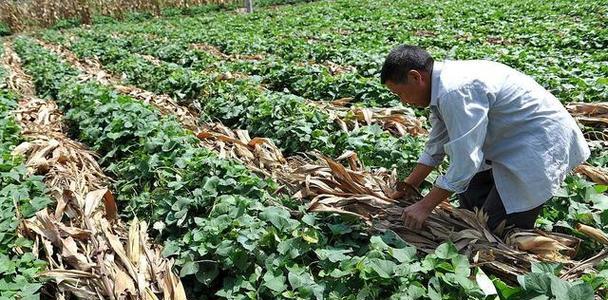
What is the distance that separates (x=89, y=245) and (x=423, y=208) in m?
2.04

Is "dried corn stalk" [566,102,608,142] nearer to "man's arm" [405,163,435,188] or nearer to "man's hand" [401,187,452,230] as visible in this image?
"man's arm" [405,163,435,188]

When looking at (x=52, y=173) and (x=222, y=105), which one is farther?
(x=222, y=105)

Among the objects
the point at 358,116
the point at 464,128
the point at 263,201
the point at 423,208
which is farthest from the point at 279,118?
the point at 464,128

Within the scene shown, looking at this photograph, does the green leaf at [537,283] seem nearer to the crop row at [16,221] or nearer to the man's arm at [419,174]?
the man's arm at [419,174]

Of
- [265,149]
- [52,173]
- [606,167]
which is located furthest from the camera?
[265,149]

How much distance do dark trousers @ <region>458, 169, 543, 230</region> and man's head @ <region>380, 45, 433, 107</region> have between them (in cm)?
84

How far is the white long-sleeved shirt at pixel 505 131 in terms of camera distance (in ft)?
8.44

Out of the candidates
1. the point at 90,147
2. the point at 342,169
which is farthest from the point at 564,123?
the point at 90,147

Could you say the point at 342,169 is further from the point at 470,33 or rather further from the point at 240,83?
the point at 470,33

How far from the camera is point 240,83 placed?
22.7 ft

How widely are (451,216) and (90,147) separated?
374cm

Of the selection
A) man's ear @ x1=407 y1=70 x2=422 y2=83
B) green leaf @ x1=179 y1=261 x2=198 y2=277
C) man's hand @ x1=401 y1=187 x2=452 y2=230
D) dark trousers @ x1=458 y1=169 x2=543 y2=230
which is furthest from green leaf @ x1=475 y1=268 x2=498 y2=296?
green leaf @ x1=179 y1=261 x2=198 y2=277

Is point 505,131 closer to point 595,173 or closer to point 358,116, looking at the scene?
point 595,173

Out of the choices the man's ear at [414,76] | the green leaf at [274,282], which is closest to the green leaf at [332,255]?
the green leaf at [274,282]
